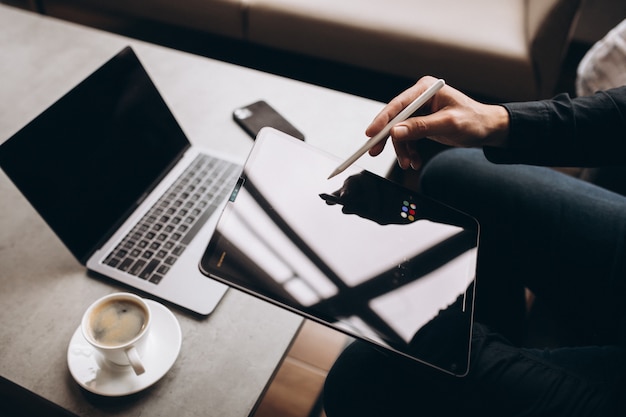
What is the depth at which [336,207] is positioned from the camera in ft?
2.27

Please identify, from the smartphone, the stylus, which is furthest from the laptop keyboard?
the stylus

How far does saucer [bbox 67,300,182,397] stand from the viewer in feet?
1.99

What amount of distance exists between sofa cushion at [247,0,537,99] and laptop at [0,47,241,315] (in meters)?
1.00

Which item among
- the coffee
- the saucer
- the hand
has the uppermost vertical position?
the hand

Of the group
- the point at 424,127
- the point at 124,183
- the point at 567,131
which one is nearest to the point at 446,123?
the point at 424,127

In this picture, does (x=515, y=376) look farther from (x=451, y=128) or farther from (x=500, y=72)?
(x=500, y=72)

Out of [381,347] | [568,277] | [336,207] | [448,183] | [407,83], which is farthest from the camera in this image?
[407,83]

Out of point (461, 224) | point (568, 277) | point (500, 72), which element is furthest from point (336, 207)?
point (500, 72)

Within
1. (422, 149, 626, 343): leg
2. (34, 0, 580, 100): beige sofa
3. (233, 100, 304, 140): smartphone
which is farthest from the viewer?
(34, 0, 580, 100): beige sofa

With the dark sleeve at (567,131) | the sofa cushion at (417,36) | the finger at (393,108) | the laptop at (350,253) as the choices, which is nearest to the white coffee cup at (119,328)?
the laptop at (350,253)

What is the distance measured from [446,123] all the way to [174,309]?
1.61 feet

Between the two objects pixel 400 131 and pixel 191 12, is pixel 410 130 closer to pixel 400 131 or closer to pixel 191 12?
pixel 400 131

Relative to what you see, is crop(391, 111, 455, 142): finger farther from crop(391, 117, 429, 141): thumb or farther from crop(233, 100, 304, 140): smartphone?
crop(233, 100, 304, 140): smartphone

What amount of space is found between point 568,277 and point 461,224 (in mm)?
263
